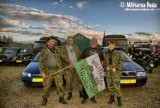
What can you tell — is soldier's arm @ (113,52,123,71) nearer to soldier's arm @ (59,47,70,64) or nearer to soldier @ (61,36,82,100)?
soldier @ (61,36,82,100)

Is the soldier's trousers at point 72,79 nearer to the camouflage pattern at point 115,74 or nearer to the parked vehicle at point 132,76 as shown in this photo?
the camouflage pattern at point 115,74

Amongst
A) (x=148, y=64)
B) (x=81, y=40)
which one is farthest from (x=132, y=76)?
(x=81, y=40)

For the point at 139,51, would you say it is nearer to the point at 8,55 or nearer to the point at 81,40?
the point at 81,40

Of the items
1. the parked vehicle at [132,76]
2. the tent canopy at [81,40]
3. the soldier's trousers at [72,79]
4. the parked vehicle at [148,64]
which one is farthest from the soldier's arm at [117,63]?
the tent canopy at [81,40]

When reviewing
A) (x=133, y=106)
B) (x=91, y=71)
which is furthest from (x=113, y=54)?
(x=133, y=106)

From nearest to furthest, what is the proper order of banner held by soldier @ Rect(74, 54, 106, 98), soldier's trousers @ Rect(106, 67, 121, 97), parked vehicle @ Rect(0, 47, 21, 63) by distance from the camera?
soldier's trousers @ Rect(106, 67, 121, 97)
banner held by soldier @ Rect(74, 54, 106, 98)
parked vehicle @ Rect(0, 47, 21, 63)

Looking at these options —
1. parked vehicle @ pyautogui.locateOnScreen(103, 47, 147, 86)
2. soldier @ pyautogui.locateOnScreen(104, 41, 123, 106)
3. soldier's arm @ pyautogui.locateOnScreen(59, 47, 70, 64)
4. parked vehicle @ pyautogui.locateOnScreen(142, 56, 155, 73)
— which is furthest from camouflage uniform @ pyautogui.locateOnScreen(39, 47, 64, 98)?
parked vehicle @ pyautogui.locateOnScreen(142, 56, 155, 73)

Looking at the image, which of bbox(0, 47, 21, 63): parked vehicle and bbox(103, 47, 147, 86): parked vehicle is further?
bbox(0, 47, 21, 63): parked vehicle

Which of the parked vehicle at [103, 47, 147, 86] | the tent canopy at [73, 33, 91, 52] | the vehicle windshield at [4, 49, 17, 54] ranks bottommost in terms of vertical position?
the parked vehicle at [103, 47, 147, 86]

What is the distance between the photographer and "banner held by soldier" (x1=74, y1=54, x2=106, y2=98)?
7.04 meters

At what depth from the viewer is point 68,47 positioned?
7.64 metres

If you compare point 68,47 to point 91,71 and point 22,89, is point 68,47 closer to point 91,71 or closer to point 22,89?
point 91,71

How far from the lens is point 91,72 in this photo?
23.3ft

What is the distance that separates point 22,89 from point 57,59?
321cm
